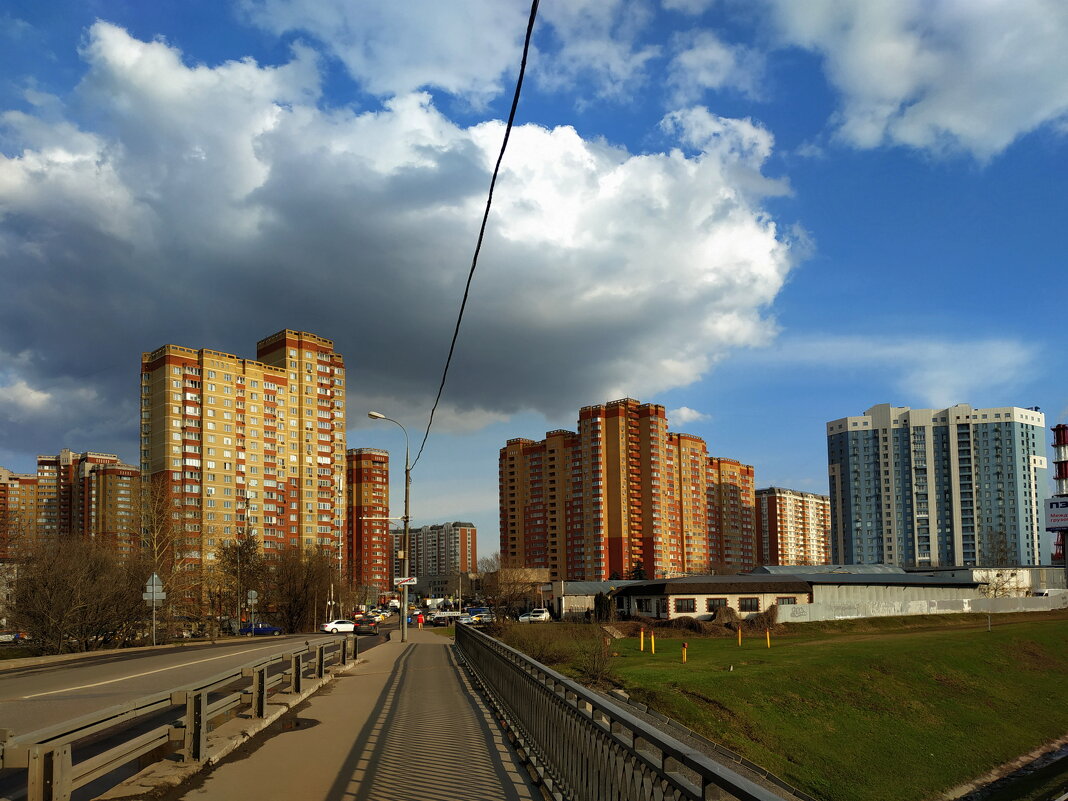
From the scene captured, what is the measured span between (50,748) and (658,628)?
179 ft

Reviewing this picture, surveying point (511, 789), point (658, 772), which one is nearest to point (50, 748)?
point (511, 789)

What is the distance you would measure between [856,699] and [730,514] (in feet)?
478

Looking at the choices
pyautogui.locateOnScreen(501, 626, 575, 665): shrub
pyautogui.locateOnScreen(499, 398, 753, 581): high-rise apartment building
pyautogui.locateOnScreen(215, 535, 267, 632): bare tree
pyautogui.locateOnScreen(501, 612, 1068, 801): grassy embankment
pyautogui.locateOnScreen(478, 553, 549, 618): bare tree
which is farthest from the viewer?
pyautogui.locateOnScreen(499, 398, 753, 581): high-rise apartment building

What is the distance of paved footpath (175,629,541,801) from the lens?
8069mm

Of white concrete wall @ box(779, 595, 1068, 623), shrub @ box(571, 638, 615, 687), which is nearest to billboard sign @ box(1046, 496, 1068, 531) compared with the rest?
white concrete wall @ box(779, 595, 1068, 623)

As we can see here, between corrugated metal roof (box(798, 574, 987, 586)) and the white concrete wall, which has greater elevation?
corrugated metal roof (box(798, 574, 987, 586))

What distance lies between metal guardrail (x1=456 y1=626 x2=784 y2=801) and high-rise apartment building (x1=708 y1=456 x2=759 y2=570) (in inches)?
6528

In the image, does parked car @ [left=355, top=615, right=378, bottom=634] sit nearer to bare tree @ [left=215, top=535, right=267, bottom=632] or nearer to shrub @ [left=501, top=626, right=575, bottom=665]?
bare tree @ [left=215, top=535, right=267, bottom=632]

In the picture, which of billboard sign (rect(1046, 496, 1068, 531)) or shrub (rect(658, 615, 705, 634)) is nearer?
shrub (rect(658, 615, 705, 634))

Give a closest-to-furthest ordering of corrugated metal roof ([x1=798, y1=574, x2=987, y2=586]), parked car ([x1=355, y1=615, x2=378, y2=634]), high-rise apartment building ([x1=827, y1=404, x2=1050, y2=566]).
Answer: parked car ([x1=355, y1=615, x2=378, y2=634])
corrugated metal roof ([x1=798, y1=574, x2=987, y2=586])
high-rise apartment building ([x1=827, y1=404, x2=1050, y2=566])

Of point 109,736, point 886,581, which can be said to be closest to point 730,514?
point 886,581

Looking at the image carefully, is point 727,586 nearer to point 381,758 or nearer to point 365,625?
point 365,625

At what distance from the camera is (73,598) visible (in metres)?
36.1

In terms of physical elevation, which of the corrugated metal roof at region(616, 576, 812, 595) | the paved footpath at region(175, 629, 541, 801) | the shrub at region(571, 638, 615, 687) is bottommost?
the corrugated metal roof at region(616, 576, 812, 595)
